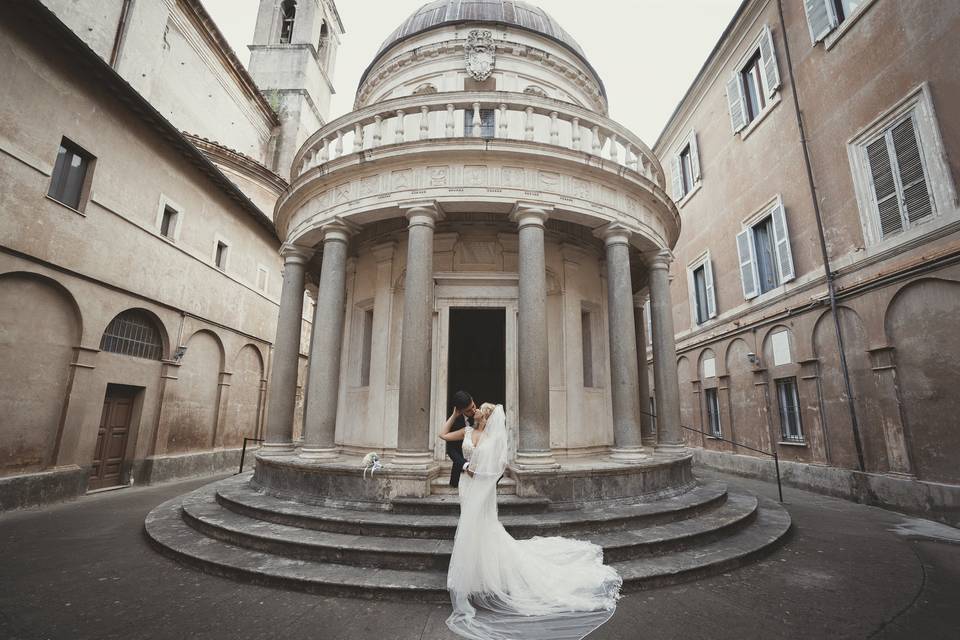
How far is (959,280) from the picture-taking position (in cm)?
793

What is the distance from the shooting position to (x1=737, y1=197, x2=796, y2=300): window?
12492 mm

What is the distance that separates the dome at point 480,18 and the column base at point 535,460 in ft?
38.0

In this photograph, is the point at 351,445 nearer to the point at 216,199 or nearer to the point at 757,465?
the point at 216,199

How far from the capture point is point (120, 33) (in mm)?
13914

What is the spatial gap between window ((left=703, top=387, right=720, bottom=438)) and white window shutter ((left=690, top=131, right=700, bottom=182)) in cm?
834

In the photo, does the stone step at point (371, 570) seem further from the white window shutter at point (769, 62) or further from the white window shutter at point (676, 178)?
the white window shutter at point (676, 178)

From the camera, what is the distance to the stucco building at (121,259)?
8914 mm

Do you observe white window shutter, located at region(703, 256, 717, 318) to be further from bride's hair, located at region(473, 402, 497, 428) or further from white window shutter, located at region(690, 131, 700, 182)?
bride's hair, located at region(473, 402, 497, 428)

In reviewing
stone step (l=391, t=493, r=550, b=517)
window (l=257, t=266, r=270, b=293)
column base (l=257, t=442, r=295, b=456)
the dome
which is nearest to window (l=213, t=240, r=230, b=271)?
window (l=257, t=266, r=270, b=293)

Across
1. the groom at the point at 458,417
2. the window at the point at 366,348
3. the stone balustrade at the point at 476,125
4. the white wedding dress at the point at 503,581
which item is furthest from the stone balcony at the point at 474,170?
the white wedding dress at the point at 503,581

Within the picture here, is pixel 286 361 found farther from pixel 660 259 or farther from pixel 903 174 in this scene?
pixel 903 174

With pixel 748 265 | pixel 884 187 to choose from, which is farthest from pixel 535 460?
pixel 748 265

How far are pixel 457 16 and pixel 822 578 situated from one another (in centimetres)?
1507

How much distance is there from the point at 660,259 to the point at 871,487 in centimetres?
678
